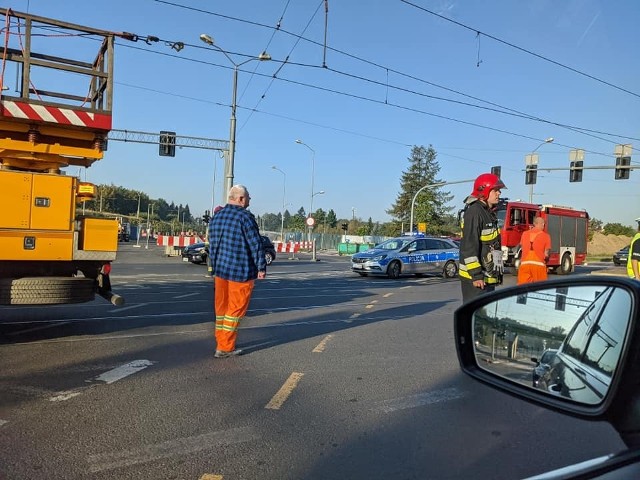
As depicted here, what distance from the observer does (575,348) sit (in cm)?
181

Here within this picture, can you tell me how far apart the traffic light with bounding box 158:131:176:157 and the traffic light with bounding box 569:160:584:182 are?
22009 mm

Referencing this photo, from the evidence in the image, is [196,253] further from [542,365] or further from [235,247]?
[542,365]

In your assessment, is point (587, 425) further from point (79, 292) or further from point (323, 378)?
point (79, 292)

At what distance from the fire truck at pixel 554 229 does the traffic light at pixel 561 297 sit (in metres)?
19.8

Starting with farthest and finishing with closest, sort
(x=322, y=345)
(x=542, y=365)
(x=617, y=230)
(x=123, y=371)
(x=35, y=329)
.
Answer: (x=617, y=230) < (x=35, y=329) < (x=322, y=345) < (x=123, y=371) < (x=542, y=365)

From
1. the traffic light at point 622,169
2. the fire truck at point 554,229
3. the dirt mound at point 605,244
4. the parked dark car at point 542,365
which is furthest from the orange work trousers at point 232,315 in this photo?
the dirt mound at point 605,244

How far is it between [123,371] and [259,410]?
1846 mm

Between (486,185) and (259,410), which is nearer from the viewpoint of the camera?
(259,410)

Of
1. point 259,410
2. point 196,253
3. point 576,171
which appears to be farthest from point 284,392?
point 576,171

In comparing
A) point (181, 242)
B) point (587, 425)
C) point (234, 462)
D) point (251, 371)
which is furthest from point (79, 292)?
point (181, 242)

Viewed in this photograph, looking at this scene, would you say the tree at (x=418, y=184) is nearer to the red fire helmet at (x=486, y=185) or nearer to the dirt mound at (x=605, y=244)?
the dirt mound at (x=605, y=244)

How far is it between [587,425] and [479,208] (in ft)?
8.37

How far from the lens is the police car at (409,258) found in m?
18.4

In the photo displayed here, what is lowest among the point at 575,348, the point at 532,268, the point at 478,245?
the point at 532,268
